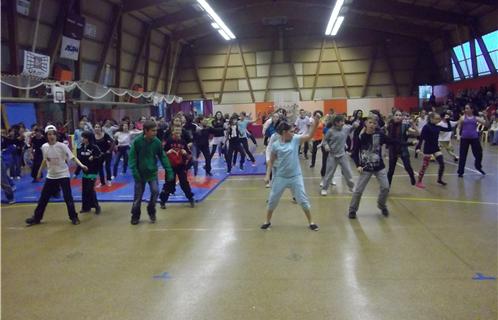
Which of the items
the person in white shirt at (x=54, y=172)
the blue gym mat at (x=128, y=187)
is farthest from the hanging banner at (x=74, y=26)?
the person in white shirt at (x=54, y=172)

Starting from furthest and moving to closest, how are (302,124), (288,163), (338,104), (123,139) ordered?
(338,104) → (302,124) → (123,139) → (288,163)

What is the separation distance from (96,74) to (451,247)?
19.4 metres

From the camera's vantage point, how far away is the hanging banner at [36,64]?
1526cm

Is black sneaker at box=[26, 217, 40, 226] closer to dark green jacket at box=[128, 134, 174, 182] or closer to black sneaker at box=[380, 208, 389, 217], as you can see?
dark green jacket at box=[128, 134, 174, 182]

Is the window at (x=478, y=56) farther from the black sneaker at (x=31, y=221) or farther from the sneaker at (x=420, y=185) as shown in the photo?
the black sneaker at (x=31, y=221)

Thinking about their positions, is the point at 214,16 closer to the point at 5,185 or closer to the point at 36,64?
the point at 36,64

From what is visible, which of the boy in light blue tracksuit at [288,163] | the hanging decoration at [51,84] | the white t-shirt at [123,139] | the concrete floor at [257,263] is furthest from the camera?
the hanging decoration at [51,84]

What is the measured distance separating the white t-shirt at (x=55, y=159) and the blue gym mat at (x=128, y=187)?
1.89m

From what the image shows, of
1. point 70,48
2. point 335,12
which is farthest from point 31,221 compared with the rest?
point 335,12

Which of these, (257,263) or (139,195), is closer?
(257,263)

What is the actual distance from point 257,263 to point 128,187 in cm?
605

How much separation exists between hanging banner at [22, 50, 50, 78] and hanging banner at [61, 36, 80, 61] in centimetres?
165

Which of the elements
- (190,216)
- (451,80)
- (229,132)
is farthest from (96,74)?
(451,80)

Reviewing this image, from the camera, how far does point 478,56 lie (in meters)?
24.2
